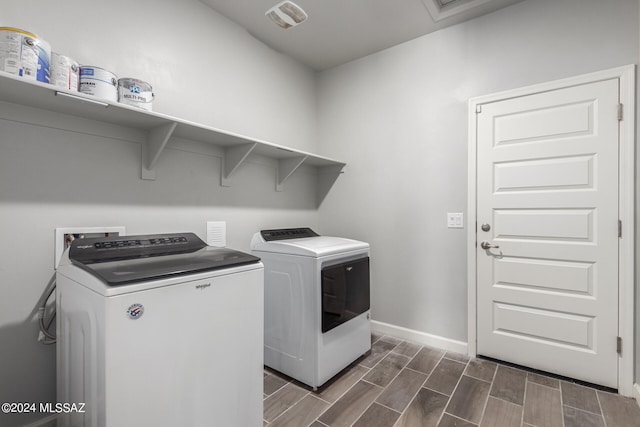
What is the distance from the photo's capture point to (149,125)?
1.61 metres

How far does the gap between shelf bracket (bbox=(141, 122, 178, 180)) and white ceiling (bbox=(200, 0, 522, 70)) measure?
3.52 ft

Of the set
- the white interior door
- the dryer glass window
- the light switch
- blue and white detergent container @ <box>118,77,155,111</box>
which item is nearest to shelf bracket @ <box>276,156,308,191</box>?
the dryer glass window

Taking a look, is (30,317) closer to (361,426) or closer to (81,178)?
(81,178)

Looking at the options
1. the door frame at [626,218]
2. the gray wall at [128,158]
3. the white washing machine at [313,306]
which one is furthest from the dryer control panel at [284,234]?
the door frame at [626,218]

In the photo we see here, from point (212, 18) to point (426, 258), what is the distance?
245 cm

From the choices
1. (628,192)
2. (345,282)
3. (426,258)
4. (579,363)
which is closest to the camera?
(628,192)

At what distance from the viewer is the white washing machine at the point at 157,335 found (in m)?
0.95

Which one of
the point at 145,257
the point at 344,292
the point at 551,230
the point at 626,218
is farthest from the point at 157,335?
the point at 626,218

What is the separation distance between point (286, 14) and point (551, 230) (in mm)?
2373

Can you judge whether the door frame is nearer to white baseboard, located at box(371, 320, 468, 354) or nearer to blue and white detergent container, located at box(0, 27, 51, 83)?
white baseboard, located at box(371, 320, 468, 354)

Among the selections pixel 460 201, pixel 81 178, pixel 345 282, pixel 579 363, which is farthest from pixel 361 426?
pixel 81 178

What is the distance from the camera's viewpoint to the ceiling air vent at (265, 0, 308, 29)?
6.63 feet

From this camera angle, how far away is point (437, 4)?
2.06 m

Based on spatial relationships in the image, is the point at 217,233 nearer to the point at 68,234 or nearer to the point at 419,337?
the point at 68,234
